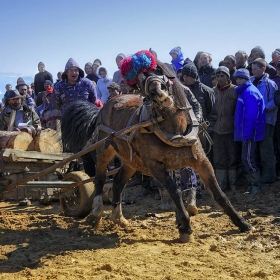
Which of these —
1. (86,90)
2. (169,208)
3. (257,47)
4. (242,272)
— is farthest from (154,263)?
(257,47)

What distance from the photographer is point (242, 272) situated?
14.1 feet

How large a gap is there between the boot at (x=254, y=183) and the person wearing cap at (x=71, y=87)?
320cm

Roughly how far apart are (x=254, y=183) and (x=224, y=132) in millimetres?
998

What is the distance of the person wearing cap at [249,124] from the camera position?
8.21 metres

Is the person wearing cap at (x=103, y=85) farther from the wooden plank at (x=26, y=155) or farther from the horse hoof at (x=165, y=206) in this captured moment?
the horse hoof at (x=165, y=206)

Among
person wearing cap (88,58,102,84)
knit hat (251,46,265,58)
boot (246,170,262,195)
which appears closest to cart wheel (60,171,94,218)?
boot (246,170,262,195)

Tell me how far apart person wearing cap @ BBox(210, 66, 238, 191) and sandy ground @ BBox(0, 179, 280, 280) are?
2.89 feet

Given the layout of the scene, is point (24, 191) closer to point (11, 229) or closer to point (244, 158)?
point (11, 229)

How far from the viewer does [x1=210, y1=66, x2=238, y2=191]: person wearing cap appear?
337 inches

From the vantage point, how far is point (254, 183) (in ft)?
27.2

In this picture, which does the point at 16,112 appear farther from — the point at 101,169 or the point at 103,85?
the point at 103,85

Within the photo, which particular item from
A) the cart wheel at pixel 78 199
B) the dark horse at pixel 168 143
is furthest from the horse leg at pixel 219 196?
the cart wheel at pixel 78 199

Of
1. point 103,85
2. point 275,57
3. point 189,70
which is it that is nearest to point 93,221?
point 189,70

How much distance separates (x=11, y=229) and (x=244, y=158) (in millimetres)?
3953
